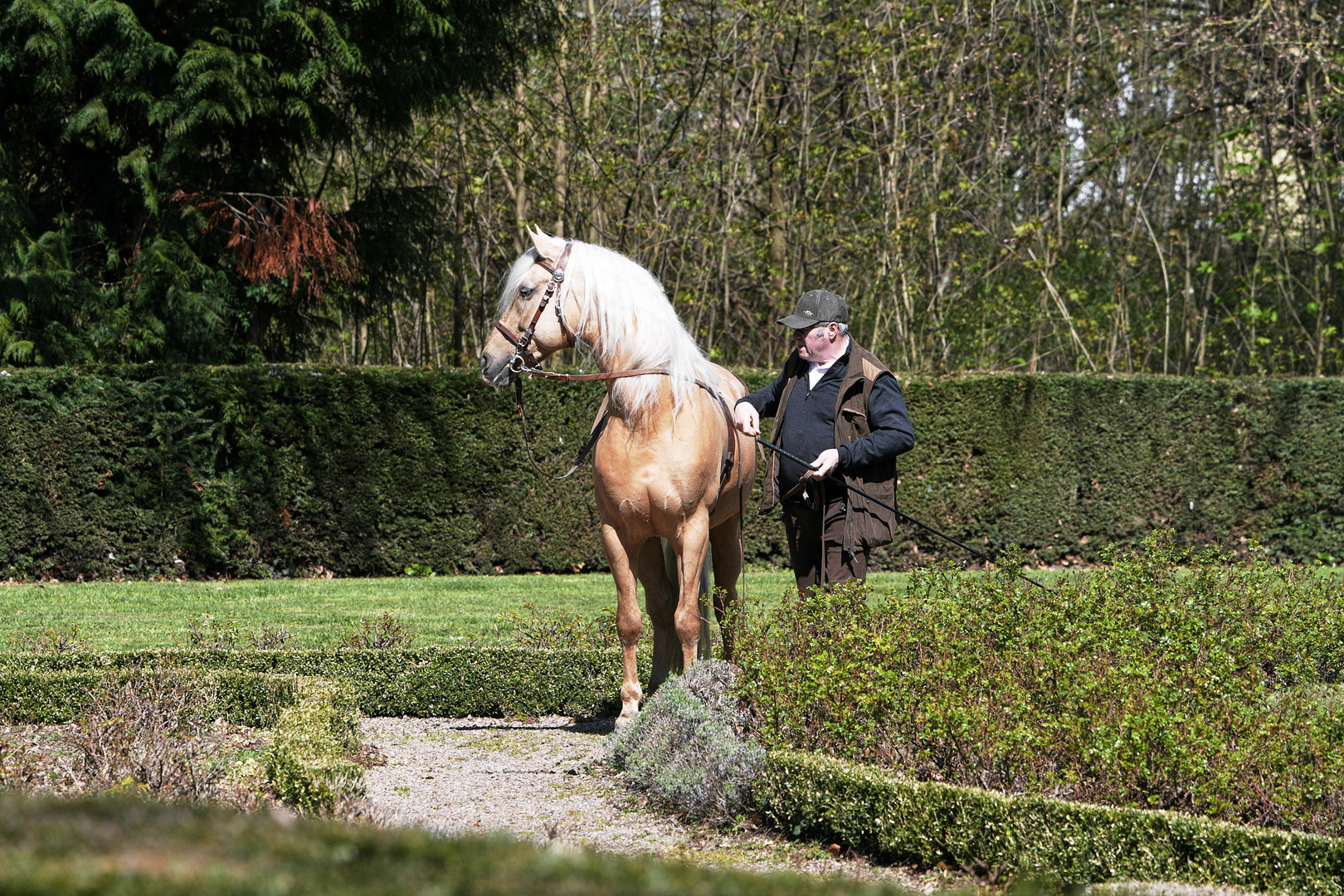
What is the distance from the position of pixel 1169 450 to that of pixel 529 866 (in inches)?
525

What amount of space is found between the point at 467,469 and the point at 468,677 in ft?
18.5

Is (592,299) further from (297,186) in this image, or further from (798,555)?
(297,186)

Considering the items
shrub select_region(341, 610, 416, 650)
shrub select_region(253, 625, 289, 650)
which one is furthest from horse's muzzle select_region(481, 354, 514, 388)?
shrub select_region(253, 625, 289, 650)

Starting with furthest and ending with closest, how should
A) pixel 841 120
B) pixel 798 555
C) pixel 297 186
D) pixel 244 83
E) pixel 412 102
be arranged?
1. pixel 841 120
2. pixel 297 186
3. pixel 412 102
4. pixel 244 83
5. pixel 798 555

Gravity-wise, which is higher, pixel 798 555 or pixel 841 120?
pixel 841 120

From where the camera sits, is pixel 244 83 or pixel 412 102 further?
pixel 412 102

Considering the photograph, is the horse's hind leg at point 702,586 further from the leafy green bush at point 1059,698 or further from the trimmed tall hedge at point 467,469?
the trimmed tall hedge at point 467,469

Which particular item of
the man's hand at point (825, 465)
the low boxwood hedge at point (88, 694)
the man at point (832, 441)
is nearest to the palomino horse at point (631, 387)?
the man at point (832, 441)

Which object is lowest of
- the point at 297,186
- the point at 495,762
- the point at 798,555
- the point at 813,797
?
the point at 495,762

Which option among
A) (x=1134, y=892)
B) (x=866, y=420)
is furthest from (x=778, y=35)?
(x=1134, y=892)

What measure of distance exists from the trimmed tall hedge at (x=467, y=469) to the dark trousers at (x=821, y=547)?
6719mm

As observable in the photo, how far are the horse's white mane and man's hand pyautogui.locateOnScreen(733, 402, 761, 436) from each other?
302mm

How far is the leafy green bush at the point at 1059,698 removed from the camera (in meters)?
3.92

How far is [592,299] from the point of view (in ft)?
17.5
